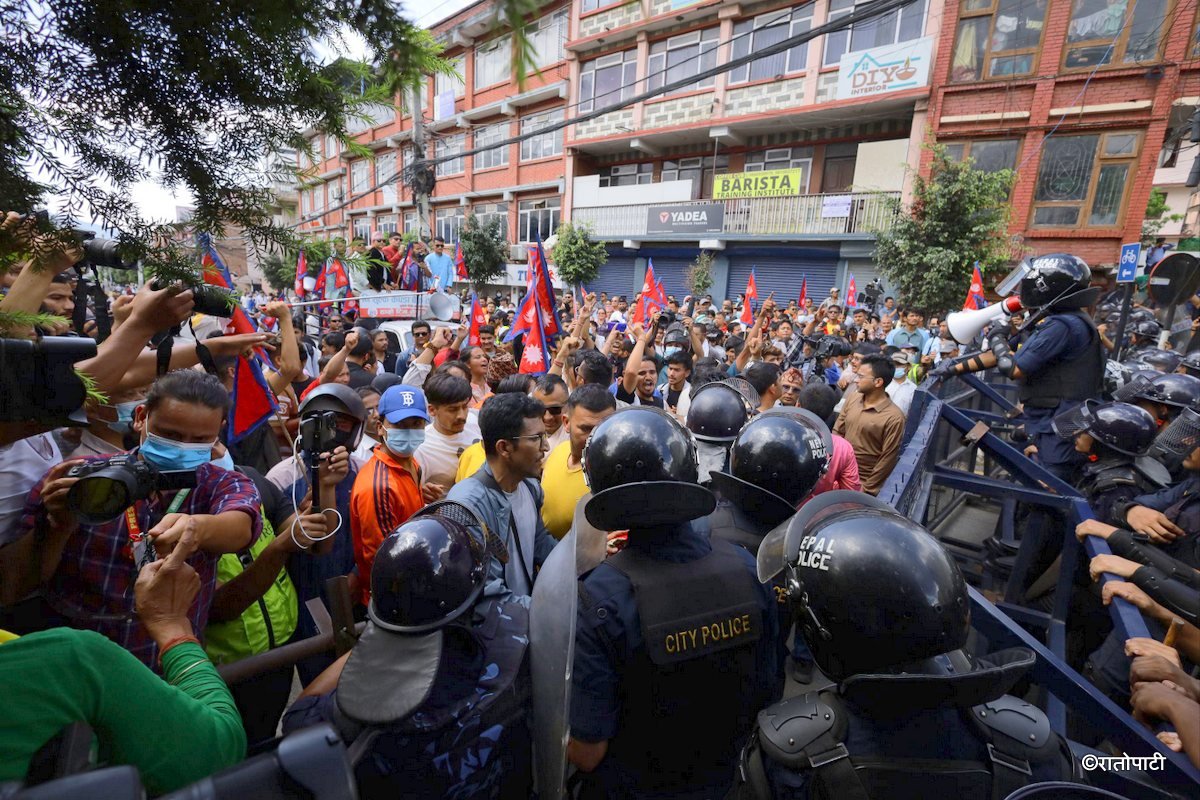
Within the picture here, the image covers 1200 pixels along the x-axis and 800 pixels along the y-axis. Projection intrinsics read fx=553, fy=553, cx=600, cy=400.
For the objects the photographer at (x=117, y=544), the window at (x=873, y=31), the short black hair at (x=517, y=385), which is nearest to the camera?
the photographer at (x=117, y=544)

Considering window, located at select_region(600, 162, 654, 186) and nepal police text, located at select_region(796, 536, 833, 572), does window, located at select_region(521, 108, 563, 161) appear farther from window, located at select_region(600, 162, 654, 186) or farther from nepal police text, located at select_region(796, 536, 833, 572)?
nepal police text, located at select_region(796, 536, 833, 572)

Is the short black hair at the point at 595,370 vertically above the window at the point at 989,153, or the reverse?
the window at the point at 989,153

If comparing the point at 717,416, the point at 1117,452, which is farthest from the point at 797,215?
the point at 717,416

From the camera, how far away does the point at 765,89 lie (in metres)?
17.4

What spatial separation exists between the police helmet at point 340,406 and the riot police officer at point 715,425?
5.72 ft

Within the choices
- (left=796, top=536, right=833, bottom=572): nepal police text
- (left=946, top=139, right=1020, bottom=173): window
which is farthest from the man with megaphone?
(left=946, top=139, right=1020, bottom=173): window

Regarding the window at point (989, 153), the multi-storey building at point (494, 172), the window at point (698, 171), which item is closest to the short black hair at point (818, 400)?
the window at point (989, 153)

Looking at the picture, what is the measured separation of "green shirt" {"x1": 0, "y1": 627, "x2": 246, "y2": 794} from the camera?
2.91 feet

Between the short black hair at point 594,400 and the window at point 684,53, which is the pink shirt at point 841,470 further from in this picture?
the window at point 684,53

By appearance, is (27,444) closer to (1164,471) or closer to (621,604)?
(621,604)

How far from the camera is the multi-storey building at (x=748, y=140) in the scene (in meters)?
15.7

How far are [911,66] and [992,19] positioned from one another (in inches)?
77.2

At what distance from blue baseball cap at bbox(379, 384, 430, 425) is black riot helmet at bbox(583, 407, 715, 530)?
135 cm

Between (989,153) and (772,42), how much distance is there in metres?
7.21
